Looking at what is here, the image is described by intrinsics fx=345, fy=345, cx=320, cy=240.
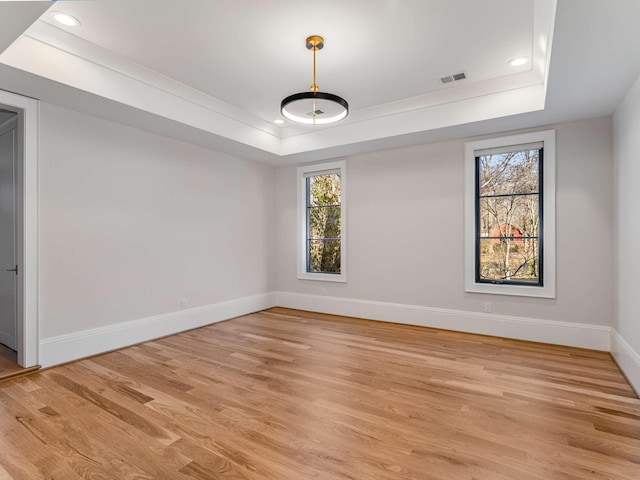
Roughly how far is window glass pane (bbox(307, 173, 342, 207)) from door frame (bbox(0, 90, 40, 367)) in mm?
3885

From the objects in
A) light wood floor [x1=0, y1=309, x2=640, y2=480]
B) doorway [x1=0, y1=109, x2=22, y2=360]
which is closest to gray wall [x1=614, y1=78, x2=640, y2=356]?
light wood floor [x1=0, y1=309, x2=640, y2=480]

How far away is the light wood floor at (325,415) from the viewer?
1.91 metres

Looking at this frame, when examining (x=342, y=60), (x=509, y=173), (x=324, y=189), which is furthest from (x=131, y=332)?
(x=509, y=173)

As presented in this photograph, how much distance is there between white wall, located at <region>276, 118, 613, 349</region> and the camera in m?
3.89

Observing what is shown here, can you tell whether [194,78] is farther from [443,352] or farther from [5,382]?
[443,352]

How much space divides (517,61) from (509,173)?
1.44 m

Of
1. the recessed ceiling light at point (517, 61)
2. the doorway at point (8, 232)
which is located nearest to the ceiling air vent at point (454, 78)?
the recessed ceiling light at point (517, 61)

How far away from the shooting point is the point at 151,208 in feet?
14.3

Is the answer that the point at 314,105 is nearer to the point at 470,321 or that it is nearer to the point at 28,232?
the point at 28,232

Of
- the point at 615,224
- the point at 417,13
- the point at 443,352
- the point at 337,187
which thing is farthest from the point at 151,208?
the point at 615,224

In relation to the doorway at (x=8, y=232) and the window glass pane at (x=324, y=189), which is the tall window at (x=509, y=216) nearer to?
the window glass pane at (x=324, y=189)

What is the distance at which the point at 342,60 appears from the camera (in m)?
3.42

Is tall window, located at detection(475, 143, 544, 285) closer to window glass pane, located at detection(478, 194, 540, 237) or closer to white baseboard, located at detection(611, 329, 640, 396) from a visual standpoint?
window glass pane, located at detection(478, 194, 540, 237)

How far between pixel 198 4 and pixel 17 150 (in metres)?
2.40
